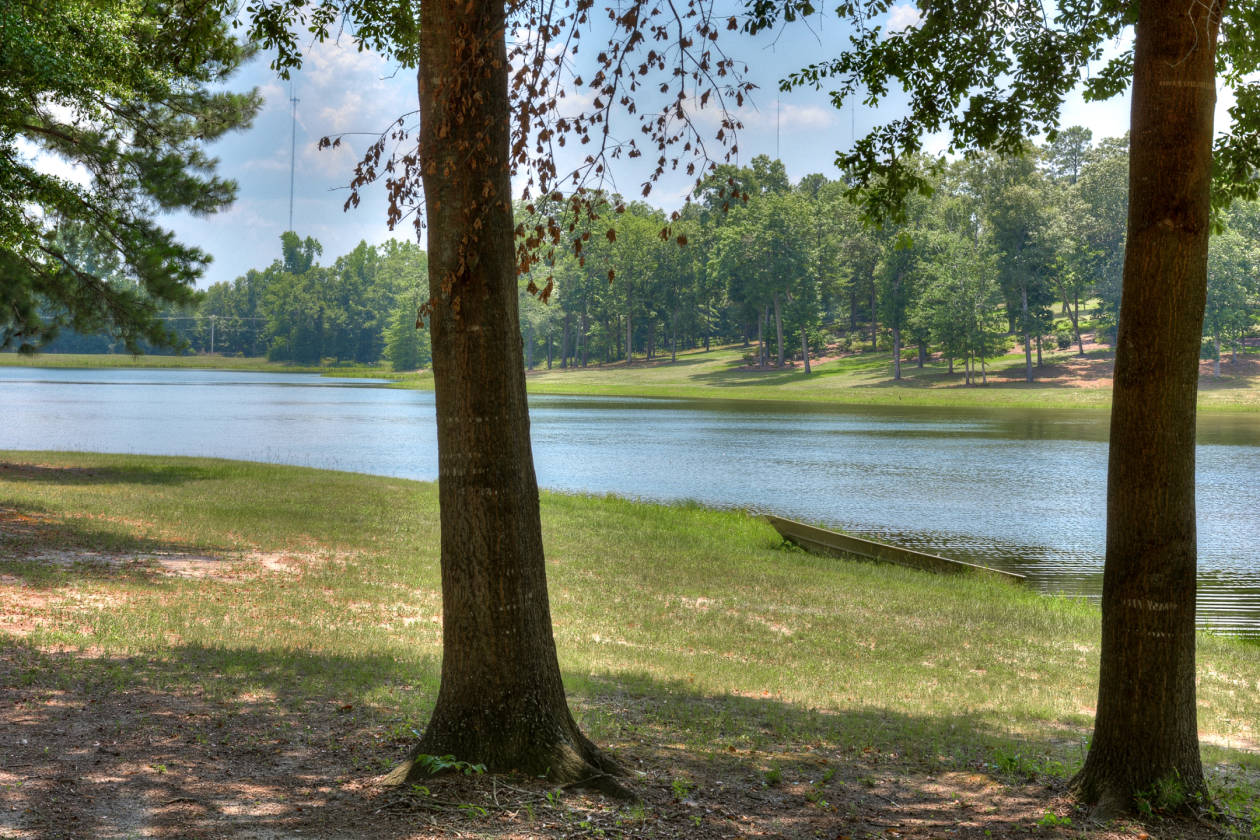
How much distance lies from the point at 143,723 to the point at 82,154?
15.5 meters

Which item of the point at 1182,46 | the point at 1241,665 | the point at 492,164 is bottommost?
the point at 1241,665

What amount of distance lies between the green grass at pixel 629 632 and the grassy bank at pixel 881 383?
56341 millimetres

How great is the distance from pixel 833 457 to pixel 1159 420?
30900 millimetres

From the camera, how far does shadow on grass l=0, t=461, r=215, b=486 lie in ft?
70.4

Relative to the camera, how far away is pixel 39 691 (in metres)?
6.88

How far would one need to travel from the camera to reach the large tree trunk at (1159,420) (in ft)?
18.9

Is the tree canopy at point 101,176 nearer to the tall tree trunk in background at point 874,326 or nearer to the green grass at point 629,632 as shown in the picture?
the green grass at point 629,632

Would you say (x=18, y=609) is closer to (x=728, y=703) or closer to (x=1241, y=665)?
(x=728, y=703)

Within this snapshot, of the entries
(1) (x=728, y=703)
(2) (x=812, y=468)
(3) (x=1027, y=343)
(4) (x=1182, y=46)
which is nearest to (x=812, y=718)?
(1) (x=728, y=703)

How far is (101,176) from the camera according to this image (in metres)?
18.7

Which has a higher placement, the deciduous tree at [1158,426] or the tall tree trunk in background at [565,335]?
the tall tree trunk in background at [565,335]

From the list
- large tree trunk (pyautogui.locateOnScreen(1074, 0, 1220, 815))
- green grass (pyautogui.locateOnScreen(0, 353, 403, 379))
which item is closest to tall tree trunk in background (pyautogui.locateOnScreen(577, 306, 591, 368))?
green grass (pyautogui.locateOnScreen(0, 353, 403, 379))

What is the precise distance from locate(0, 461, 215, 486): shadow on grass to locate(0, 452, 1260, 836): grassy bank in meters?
1.93

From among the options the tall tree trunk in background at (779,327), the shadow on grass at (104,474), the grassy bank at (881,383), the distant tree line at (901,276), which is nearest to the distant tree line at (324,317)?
the distant tree line at (901,276)
